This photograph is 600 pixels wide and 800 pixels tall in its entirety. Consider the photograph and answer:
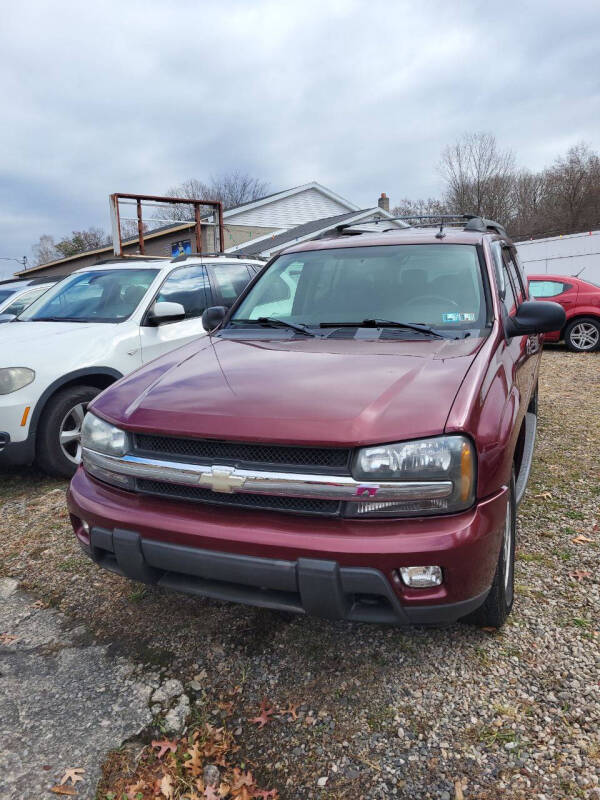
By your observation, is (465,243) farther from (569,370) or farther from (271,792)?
(569,370)

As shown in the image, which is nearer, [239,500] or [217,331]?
[239,500]

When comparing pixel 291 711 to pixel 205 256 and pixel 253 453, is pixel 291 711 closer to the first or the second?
pixel 253 453

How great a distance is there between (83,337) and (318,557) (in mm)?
3678

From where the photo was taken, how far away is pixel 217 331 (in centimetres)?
350

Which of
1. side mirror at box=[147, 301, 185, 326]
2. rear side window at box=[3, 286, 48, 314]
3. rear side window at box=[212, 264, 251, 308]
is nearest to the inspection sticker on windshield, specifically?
side mirror at box=[147, 301, 185, 326]

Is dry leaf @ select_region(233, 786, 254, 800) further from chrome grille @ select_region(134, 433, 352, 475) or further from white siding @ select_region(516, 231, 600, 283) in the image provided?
white siding @ select_region(516, 231, 600, 283)

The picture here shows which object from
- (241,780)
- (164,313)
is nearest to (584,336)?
(164,313)

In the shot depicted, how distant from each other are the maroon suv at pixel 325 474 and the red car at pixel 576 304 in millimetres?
9143

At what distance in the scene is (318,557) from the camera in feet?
6.33

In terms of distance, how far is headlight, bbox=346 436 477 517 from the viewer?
194 centimetres

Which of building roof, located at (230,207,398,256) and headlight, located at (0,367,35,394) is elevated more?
building roof, located at (230,207,398,256)

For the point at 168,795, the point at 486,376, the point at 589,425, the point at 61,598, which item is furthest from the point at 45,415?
the point at 589,425

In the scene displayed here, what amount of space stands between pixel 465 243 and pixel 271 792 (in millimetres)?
2976

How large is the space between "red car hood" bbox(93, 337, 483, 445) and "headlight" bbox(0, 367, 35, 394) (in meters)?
1.92
